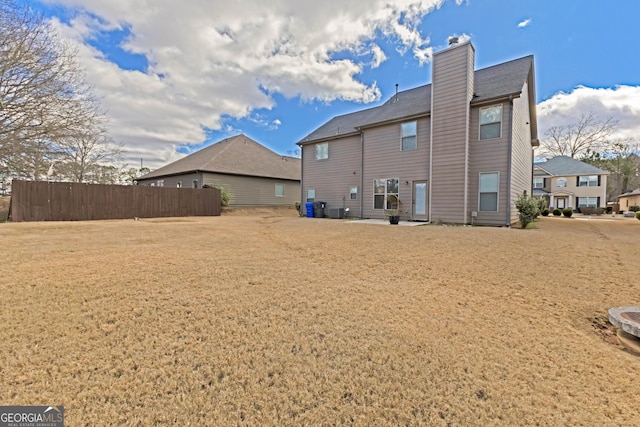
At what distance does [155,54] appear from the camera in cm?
1334

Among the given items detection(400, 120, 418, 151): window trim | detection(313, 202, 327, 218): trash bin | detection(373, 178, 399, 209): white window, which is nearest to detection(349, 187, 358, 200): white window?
detection(373, 178, 399, 209): white window

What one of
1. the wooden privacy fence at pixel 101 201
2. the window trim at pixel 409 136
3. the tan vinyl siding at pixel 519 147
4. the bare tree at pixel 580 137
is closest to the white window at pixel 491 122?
the tan vinyl siding at pixel 519 147

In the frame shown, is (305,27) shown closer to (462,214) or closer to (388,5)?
(388,5)

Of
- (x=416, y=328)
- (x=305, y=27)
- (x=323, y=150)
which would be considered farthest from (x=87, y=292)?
(x=323, y=150)

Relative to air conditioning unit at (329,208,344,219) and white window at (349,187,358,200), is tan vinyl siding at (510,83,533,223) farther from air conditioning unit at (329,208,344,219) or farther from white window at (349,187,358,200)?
air conditioning unit at (329,208,344,219)

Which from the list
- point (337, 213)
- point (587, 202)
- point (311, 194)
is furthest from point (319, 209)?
point (587, 202)

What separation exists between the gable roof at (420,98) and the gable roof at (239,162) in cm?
709

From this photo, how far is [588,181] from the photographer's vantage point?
28703 millimetres

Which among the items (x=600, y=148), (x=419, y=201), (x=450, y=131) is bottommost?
(x=419, y=201)

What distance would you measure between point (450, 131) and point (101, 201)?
16.6m

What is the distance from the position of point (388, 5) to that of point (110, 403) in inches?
535

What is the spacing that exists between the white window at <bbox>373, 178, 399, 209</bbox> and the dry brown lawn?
8601mm

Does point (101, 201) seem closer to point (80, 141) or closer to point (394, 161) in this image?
point (80, 141)

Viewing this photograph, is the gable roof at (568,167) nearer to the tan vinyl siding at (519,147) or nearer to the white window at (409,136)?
the tan vinyl siding at (519,147)
